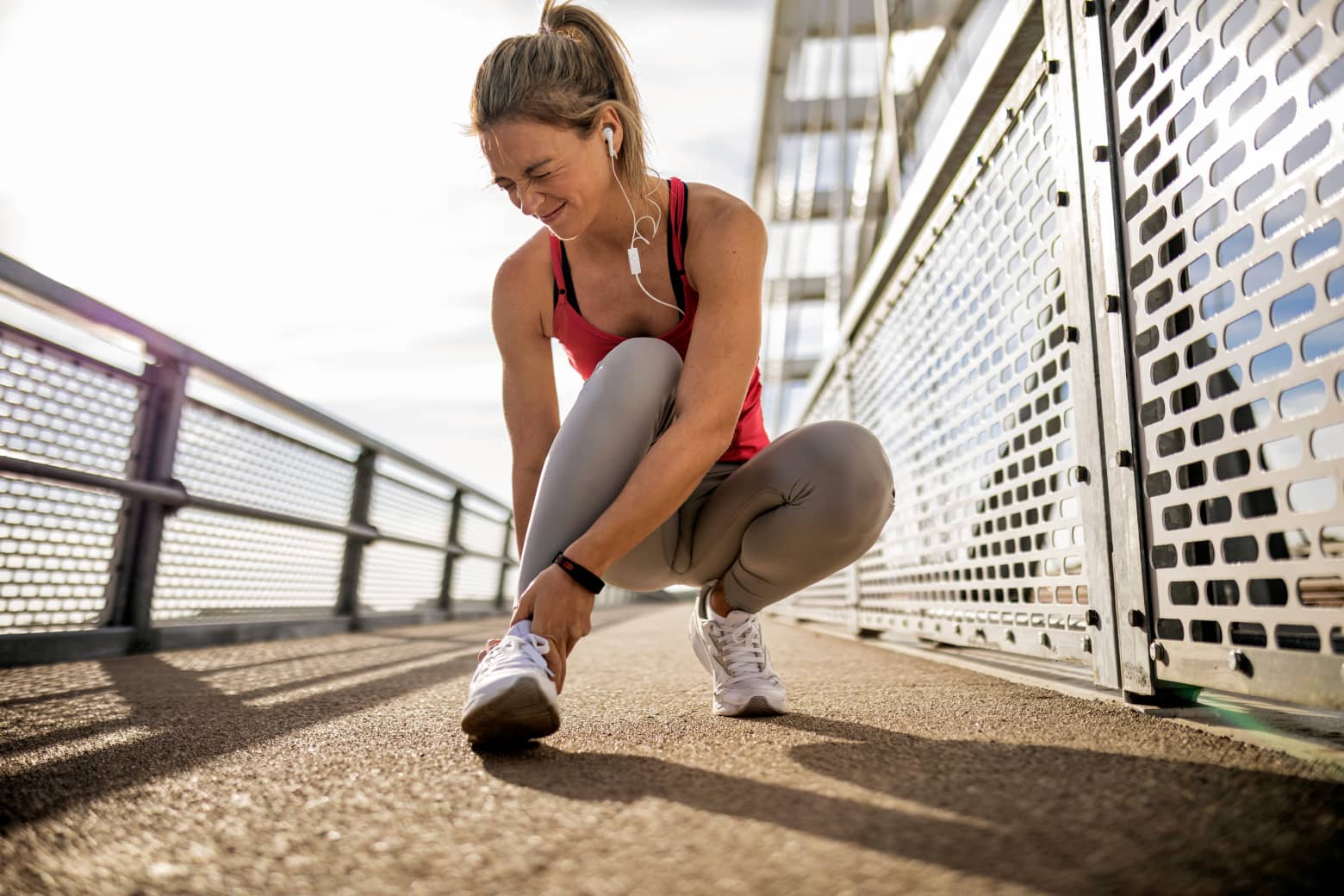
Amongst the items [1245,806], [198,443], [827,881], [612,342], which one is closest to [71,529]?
[198,443]

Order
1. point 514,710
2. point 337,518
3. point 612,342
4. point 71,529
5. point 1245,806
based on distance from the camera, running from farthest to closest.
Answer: point 337,518
point 71,529
point 612,342
point 514,710
point 1245,806

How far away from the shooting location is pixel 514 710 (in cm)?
103

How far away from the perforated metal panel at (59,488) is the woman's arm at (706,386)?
5.34 feet

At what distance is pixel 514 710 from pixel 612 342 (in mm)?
748

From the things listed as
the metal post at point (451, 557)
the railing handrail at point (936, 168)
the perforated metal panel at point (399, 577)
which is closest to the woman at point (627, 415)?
the railing handrail at point (936, 168)

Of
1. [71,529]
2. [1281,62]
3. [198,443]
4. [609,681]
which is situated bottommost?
[609,681]

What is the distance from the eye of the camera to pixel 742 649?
1438 millimetres

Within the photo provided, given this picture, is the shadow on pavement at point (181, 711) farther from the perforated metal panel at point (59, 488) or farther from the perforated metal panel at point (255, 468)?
the perforated metal panel at point (255, 468)

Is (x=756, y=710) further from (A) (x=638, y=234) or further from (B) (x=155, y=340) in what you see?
(B) (x=155, y=340)

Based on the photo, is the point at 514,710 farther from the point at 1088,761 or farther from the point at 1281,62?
the point at 1281,62

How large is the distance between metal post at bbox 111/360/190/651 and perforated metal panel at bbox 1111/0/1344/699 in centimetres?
248

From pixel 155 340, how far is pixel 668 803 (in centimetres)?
225

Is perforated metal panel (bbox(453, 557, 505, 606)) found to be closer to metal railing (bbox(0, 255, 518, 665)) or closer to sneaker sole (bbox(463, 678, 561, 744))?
metal railing (bbox(0, 255, 518, 665))

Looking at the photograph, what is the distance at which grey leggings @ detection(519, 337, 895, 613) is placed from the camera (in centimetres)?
123
